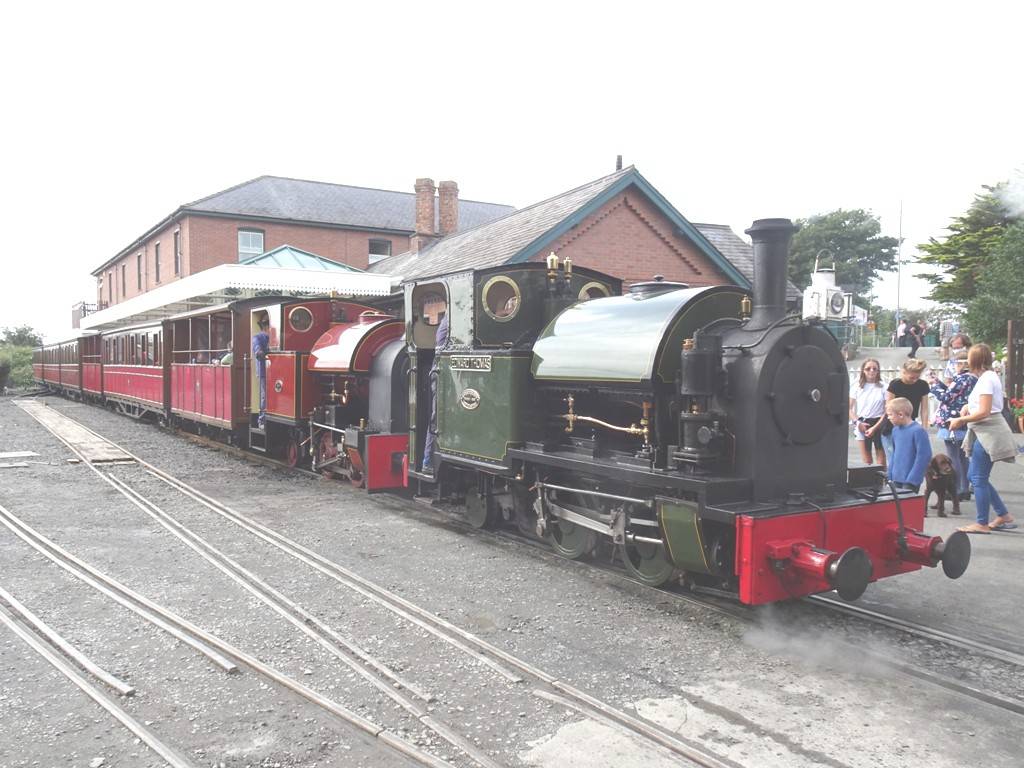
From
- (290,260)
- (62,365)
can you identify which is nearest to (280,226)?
(290,260)

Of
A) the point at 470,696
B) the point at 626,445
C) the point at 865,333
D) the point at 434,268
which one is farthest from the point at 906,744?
the point at 865,333

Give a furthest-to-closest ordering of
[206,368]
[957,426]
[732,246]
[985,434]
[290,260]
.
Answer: [290,260]
[732,246]
[206,368]
[957,426]
[985,434]

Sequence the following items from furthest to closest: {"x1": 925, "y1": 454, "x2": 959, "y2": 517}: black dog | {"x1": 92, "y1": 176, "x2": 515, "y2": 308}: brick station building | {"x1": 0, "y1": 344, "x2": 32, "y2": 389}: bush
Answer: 1. {"x1": 0, "y1": 344, "x2": 32, "y2": 389}: bush
2. {"x1": 92, "y1": 176, "x2": 515, "y2": 308}: brick station building
3. {"x1": 925, "y1": 454, "x2": 959, "y2": 517}: black dog

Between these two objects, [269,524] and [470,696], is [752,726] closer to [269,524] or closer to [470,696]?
[470,696]

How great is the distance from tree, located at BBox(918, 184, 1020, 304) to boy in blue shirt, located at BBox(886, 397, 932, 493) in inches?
1008

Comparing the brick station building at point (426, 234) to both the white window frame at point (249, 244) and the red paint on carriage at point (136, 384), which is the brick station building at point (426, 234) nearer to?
the white window frame at point (249, 244)

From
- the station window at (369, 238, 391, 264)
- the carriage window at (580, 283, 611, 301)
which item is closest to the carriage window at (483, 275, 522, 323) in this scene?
the carriage window at (580, 283, 611, 301)

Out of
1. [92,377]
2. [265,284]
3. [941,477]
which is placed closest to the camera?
[941,477]

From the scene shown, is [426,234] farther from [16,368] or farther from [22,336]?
[22,336]

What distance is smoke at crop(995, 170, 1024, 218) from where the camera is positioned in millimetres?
23891

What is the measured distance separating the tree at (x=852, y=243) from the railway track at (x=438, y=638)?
45.5 metres

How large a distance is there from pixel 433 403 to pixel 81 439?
33.5 ft

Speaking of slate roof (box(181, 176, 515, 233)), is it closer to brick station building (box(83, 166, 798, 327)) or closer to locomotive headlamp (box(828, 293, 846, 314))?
brick station building (box(83, 166, 798, 327))

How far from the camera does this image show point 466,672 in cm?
404
